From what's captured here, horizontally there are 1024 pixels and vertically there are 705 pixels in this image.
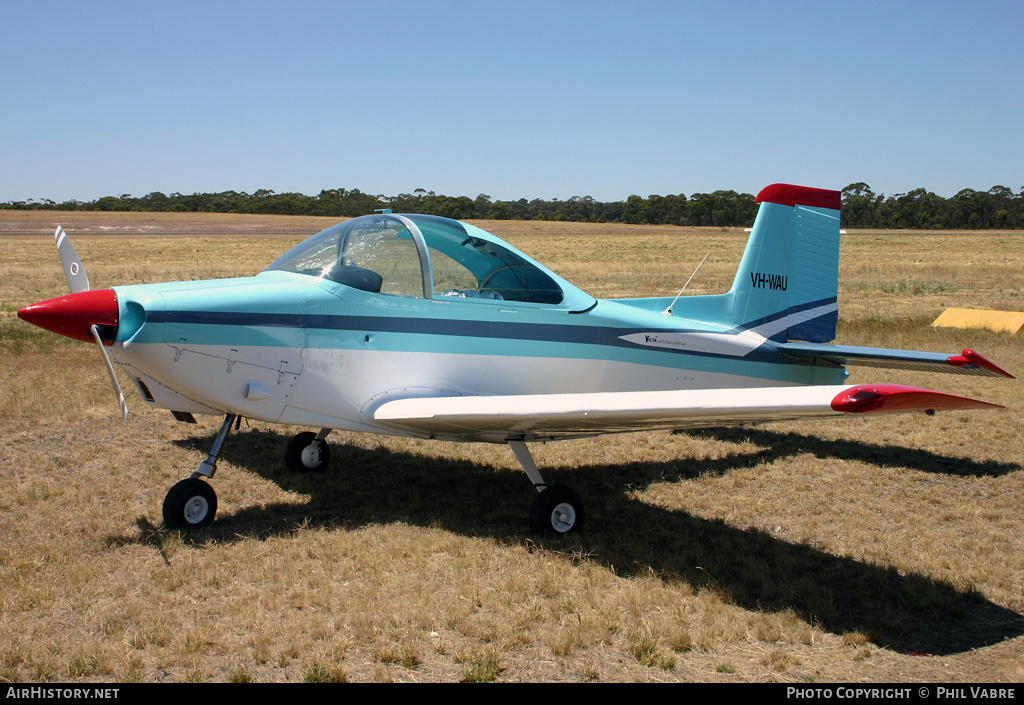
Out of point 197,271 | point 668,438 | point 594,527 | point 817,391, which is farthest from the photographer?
point 197,271

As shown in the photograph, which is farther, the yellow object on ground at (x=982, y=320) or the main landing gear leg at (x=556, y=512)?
the yellow object on ground at (x=982, y=320)

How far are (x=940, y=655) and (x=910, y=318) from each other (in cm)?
1452

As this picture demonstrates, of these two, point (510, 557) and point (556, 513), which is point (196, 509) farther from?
point (556, 513)

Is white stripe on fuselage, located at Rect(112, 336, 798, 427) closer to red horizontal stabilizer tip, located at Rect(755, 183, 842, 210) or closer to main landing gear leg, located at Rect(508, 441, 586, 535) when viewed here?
main landing gear leg, located at Rect(508, 441, 586, 535)

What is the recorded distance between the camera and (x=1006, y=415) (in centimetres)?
827

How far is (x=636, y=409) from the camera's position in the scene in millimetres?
4176

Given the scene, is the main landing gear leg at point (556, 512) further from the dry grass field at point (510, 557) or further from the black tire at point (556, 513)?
the dry grass field at point (510, 557)

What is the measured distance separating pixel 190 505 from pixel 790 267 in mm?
5535

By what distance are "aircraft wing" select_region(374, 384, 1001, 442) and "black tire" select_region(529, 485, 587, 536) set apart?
17.0 inches

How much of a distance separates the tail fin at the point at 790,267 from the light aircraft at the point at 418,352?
49 cm

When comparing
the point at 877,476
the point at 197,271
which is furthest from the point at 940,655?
the point at 197,271

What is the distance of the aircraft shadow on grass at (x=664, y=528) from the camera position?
396 centimetres

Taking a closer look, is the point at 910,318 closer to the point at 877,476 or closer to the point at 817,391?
the point at 877,476

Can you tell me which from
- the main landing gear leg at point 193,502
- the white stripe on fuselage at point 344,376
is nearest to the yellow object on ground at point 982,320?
the white stripe on fuselage at point 344,376
